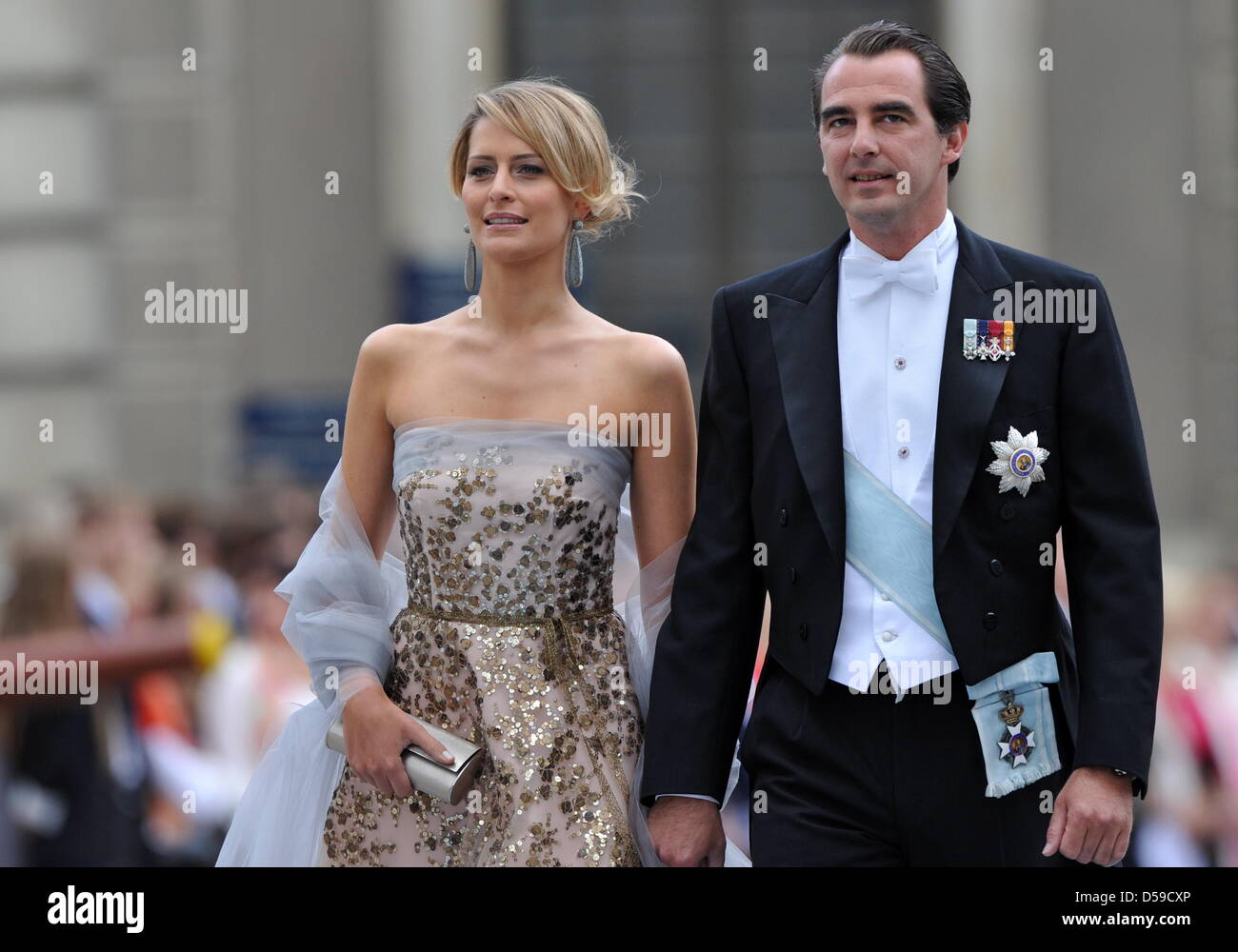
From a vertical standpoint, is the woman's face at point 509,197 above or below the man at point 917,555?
above

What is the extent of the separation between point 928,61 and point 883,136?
0.19 metres

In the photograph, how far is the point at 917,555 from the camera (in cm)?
358

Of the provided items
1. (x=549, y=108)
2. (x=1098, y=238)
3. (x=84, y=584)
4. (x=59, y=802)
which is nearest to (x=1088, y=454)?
(x=549, y=108)

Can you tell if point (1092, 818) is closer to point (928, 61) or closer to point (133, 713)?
point (928, 61)

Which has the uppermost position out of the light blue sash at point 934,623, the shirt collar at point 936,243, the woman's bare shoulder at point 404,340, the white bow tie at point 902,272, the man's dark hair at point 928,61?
the man's dark hair at point 928,61

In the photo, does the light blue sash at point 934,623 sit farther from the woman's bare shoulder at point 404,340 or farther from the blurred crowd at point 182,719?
the blurred crowd at point 182,719

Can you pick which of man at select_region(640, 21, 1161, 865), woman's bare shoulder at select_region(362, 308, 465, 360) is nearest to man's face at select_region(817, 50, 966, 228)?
man at select_region(640, 21, 1161, 865)

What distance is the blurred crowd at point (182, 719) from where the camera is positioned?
6.75m

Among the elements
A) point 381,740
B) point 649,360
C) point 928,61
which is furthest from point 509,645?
point 928,61

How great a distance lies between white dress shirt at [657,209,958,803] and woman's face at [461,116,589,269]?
62 cm

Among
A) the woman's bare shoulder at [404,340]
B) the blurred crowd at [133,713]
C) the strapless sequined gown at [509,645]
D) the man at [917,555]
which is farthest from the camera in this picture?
the blurred crowd at [133,713]

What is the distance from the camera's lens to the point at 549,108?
3.91 metres

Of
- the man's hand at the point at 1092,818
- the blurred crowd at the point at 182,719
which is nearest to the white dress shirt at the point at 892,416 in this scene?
the man's hand at the point at 1092,818

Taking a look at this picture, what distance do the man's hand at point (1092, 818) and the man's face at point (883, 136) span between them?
1.09 metres
